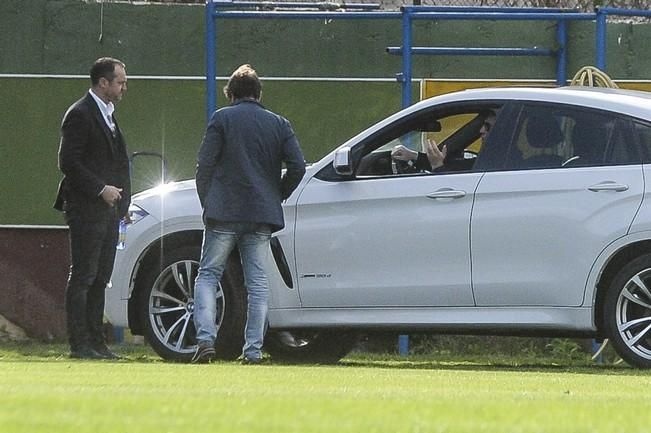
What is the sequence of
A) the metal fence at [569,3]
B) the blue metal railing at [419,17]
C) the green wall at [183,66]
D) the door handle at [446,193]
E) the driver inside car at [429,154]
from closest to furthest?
the door handle at [446,193] → the driver inside car at [429,154] → the blue metal railing at [419,17] → the green wall at [183,66] → the metal fence at [569,3]

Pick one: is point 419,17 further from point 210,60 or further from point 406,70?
point 210,60

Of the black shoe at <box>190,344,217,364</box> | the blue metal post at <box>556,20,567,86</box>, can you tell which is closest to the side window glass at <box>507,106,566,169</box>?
the black shoe at <box>190,344,217,364</box>

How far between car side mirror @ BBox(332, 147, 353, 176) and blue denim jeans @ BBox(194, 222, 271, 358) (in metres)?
0.56

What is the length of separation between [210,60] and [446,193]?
384cm

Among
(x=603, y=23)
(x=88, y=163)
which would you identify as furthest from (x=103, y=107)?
(x=603, y=23)

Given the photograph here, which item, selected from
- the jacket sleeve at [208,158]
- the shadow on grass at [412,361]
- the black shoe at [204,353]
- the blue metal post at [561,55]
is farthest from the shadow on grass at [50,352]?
the blue metal post at [561,55]

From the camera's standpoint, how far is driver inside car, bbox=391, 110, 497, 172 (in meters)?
10.8

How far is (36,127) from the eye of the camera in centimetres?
1467

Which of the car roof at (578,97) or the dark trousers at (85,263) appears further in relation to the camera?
the dark trousers at (85,263)

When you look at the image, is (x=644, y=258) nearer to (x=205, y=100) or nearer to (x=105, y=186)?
(x=105, y=186)

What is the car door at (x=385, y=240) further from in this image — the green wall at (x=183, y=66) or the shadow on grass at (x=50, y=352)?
the green wall at (x=183, y=66)

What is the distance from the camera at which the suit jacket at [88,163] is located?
11.1 meters

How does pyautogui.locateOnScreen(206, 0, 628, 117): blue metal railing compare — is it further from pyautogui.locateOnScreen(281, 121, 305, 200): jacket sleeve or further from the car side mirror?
pyautogui.locateOnScreen(281, 121, 305, 200): jacket sleeve

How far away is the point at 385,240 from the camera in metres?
10.6
